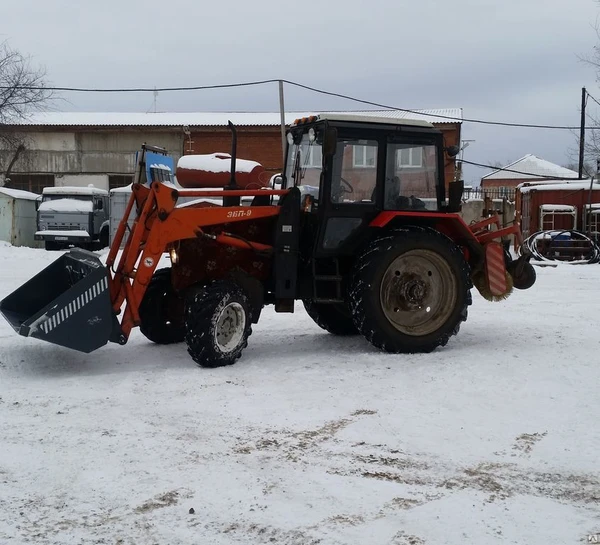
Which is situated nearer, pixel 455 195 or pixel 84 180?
pixel 455 195

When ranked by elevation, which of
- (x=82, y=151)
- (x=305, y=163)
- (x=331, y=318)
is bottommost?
(x=331, y=318)

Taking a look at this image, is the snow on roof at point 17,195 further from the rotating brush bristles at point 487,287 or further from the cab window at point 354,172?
the rotating brush bristles at point 487,287

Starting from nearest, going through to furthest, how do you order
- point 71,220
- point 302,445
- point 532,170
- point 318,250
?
point 302,445, point 318,250, point 71,220, point 532,170

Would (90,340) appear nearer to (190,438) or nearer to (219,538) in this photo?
(190,438)

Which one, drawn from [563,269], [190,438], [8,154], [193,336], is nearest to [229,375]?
[193,336]

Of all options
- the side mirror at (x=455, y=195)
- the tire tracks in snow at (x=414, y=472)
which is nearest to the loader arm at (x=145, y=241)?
the tire tracks in snow at (x=414, y=472)

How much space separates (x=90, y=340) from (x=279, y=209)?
Result: 222 centimetres

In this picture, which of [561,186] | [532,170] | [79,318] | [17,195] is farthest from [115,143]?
[532,170]

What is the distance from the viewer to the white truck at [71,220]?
75.6ft

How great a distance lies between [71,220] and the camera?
2331cm

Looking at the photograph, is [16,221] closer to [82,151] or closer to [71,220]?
[71,220]

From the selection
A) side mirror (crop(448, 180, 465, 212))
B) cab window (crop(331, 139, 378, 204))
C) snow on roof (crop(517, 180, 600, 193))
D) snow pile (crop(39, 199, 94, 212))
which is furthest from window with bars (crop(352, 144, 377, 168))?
snow pile (crop(39, 199, 94, 212))

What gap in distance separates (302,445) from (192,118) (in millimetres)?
33820

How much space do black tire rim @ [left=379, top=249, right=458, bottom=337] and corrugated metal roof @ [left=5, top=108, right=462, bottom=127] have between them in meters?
26.4
